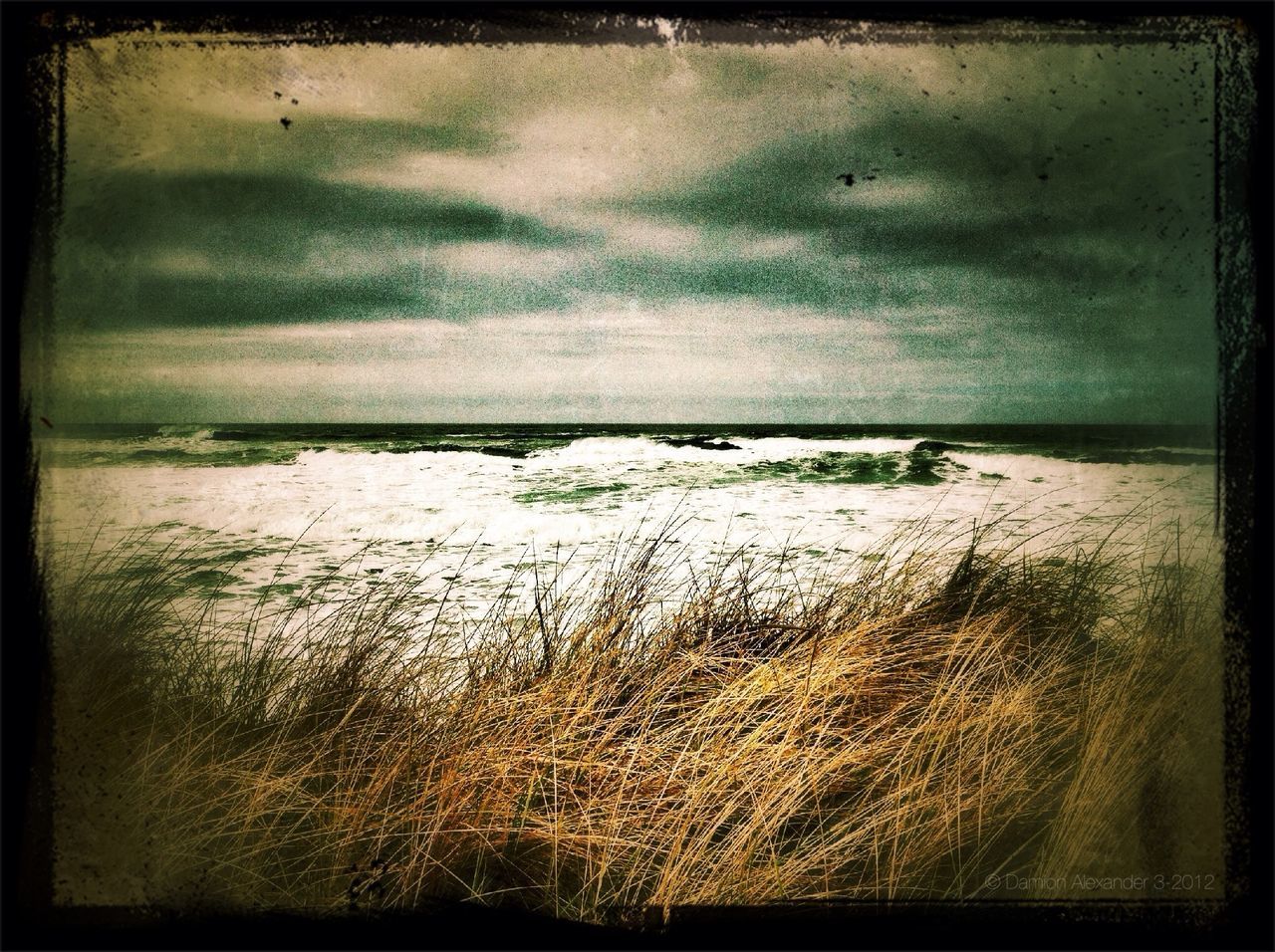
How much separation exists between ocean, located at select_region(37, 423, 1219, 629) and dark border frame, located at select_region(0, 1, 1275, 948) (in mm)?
136

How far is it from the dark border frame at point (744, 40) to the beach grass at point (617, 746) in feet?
0.22

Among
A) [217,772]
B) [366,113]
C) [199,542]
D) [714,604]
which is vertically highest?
[366,113]

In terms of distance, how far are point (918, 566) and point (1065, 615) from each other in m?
0.56

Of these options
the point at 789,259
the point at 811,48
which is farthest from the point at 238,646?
the point at 811,48

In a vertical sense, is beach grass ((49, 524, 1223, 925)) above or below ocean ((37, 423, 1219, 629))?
below

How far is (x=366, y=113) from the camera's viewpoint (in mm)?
2629

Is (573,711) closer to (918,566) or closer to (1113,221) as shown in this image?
(918,566)

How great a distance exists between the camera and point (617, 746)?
6.76ft

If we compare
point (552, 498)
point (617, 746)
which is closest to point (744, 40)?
point (617, 746)

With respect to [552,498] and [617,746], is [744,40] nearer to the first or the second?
[617,746]

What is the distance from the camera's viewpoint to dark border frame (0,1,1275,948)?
1931 millimetres

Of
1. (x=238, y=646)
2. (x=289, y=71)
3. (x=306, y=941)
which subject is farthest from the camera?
(x=238, y=646)

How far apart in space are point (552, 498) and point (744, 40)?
6484 millimetres

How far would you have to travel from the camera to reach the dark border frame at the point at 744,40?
6.33 feet
